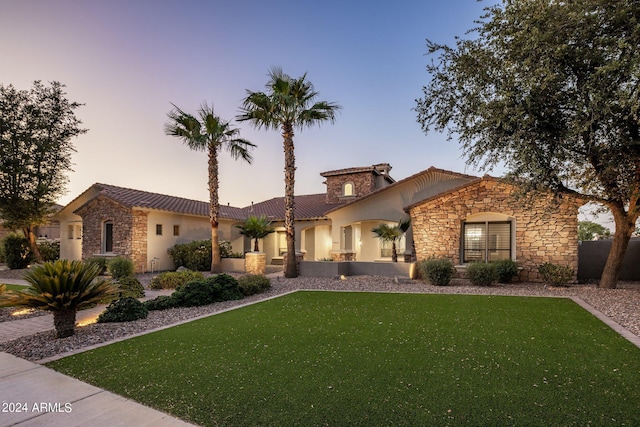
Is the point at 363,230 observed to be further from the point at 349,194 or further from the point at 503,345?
the point at 503,345

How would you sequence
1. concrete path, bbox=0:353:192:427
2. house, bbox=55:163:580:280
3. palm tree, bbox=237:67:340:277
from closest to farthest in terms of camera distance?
1. concrete path, bbox=0:353:192:427
2. house, bbox=55:163:580:280
3. palm tree, bbox=237:67:340:277

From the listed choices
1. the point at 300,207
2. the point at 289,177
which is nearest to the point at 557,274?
the point at 289,177

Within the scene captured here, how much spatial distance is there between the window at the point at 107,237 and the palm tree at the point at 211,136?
6.85 meters

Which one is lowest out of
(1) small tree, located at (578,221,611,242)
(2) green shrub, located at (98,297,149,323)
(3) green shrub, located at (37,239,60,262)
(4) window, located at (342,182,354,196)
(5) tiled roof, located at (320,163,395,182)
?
(2) green shrub, located at (98,297,149,323)

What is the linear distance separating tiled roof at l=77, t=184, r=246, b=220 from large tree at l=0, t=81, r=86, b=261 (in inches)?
114

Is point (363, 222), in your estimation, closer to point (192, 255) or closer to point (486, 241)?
point (486, 241)

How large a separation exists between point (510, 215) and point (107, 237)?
2157cm

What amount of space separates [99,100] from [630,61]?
20.2 metres

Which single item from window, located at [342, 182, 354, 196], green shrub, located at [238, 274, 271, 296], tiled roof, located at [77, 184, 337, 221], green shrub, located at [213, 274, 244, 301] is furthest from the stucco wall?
green shrub, located at [213, 274, 244, 301]

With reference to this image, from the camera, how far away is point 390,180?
24.6 m

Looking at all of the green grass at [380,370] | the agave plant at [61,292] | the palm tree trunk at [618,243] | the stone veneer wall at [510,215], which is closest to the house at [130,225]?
the agave plant at [61,292]

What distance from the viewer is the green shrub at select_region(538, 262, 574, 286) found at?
1191 centimetres

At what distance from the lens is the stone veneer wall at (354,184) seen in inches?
862

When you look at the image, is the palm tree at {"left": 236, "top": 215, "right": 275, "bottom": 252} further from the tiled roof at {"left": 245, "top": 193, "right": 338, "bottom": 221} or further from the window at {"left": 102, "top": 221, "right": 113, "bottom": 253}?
the window at {"left": 102, "top": 221, "right": 113, "bottom": 253}
